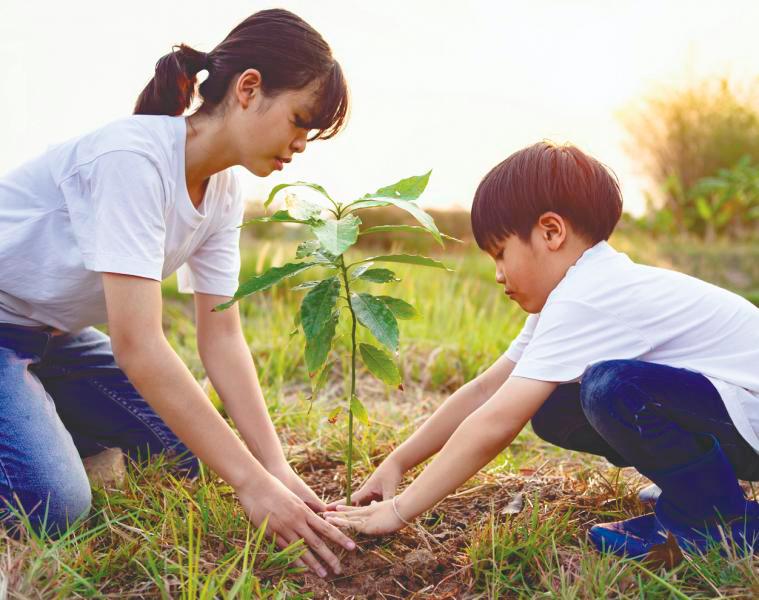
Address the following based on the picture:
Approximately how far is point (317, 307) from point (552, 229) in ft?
1.81

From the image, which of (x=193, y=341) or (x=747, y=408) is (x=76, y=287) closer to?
(x=747, y=408)

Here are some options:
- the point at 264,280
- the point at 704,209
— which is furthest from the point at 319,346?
the point at 704,209

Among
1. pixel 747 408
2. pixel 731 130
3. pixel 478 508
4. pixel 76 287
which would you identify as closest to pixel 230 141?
pixel 76 287

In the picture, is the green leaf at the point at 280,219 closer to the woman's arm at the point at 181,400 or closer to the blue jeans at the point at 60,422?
the woman's arm at the point at 181,400

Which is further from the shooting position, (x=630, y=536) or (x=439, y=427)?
(x=439, y=427)

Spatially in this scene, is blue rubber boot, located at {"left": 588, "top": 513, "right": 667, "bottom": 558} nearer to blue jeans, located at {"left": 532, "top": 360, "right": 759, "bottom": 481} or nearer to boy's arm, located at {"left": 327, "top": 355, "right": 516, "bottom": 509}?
blue jeans, located at {"left": 532, "top": 360, "right": 759, "bottom": 481}

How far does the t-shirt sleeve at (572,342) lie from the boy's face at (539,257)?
0.44 feet

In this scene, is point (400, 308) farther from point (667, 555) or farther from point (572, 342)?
point (667, 555)

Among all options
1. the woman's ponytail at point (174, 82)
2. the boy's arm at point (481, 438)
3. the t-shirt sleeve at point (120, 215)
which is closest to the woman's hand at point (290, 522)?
the boy's arm at point (481, 438)

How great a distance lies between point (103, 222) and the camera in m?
1.61

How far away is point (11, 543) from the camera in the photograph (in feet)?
5.02

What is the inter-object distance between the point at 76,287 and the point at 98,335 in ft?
1.90

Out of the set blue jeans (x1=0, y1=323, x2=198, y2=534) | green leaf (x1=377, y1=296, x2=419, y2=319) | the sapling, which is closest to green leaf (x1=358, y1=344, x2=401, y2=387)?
the sapling

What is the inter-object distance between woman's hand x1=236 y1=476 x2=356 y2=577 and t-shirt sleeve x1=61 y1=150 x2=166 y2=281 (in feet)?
1.72
